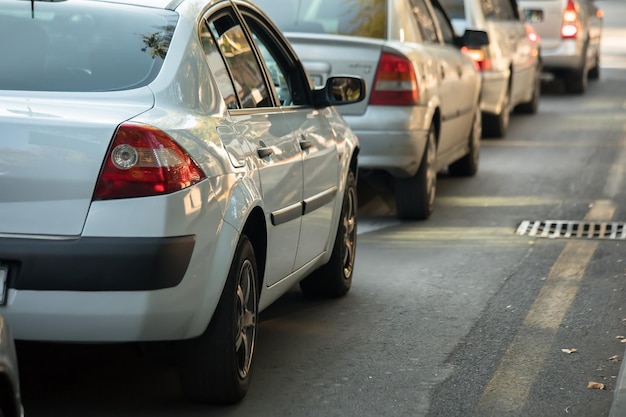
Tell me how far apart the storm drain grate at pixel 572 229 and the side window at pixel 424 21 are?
171 centimetres

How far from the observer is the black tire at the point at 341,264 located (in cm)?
721

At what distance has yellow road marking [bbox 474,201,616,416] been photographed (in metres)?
5.43

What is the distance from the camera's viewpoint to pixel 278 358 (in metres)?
6.07

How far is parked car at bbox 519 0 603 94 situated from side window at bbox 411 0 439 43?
9.18 metres

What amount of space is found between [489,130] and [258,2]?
245 inches

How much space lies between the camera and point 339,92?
6.89m

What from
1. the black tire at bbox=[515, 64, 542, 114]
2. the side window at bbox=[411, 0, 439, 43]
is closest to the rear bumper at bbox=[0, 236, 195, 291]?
the side window at bbox=[411, 0, 439, 43]

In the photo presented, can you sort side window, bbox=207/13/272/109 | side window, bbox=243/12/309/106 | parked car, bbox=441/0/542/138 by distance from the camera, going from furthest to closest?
parked car, bbox=441/0/542/138 < side window, bbox=243/12/309/106 < side window, bbox=207/13/272/109

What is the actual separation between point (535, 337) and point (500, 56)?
29.5ft

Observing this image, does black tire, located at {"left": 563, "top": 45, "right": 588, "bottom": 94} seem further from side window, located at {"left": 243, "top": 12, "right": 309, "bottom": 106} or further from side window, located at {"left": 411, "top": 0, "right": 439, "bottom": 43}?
side window, located at {"left": 243, "top": 12, "right": 309, "bottom": 106}

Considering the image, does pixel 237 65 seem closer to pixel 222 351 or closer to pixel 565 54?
pixel 222 351

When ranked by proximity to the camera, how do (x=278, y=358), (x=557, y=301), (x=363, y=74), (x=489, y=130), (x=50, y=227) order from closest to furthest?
(x=50, y=227), (x=278, y=358), (x=557, y=301), (x=363, y=74), (x=489, y=130)

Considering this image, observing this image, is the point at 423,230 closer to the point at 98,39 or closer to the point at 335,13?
the point at 335,13

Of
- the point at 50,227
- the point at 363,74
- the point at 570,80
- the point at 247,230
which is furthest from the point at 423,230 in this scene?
the point at 570,80
